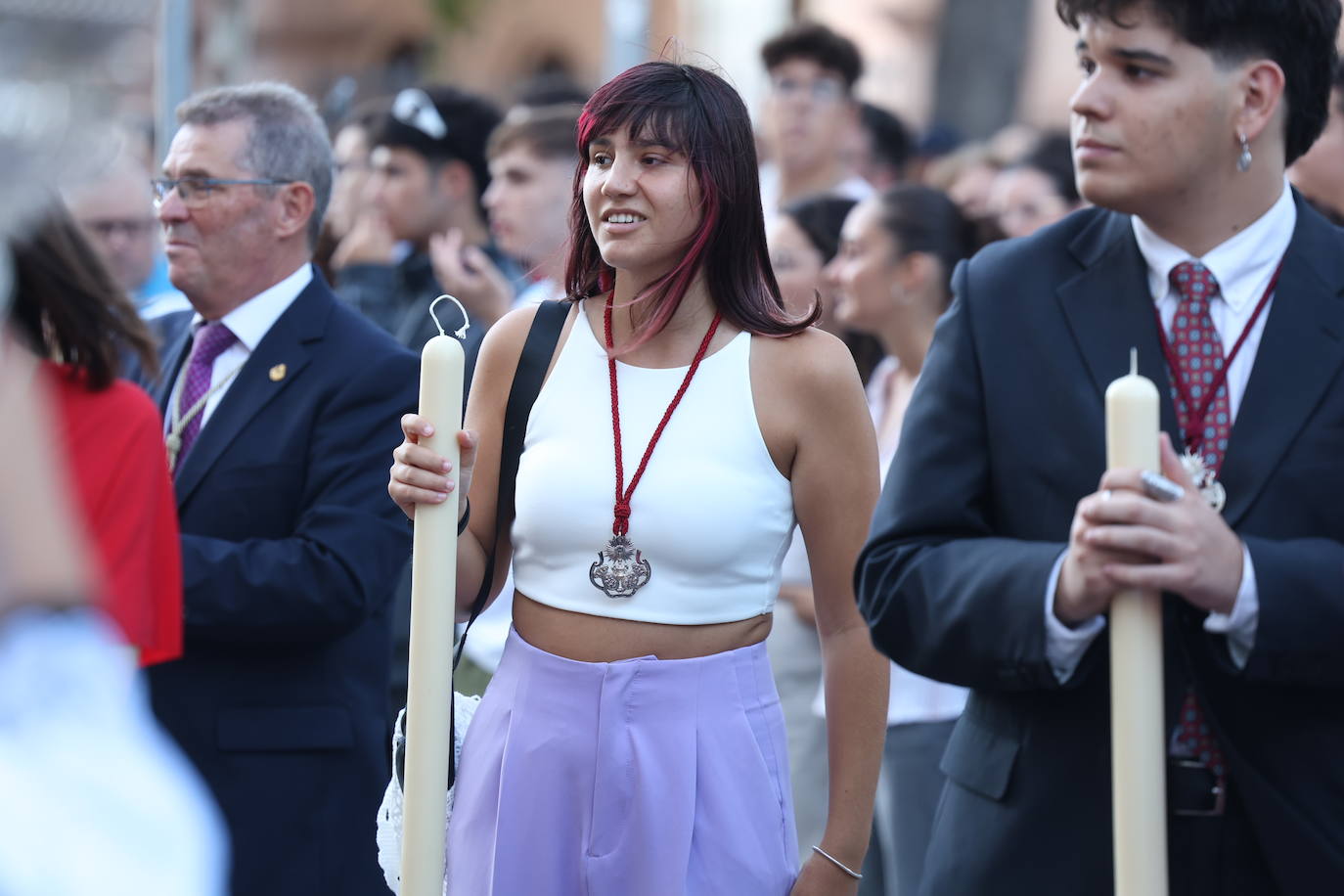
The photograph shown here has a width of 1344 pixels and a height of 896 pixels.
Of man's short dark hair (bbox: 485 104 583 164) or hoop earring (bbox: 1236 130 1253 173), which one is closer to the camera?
hoop earring (bbox: 1236 130 1253 173)

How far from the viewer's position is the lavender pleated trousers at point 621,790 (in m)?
2.76

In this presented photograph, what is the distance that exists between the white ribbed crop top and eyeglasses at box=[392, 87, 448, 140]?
4.01m

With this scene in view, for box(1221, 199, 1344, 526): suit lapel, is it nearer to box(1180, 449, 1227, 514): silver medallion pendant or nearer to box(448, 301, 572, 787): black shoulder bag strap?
box(1180, 449, 1227, 514): silver medallion pendant

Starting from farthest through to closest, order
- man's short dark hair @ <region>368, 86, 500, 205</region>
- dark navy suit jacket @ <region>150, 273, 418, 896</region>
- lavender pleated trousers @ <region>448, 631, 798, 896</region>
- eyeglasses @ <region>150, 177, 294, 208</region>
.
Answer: man's short dark hair @ <region>368, 86, 500, 205</region>, eyeglasses @ <region>150, 177, 294, 208</region>, dark navy suit jacket @ <region>150, 273, 418, 896</region>, lavender pleated trousers @ <region>448, 631, 798, 896</region>

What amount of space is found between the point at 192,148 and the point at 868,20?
22701 mm

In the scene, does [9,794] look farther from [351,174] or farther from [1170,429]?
[351,174]

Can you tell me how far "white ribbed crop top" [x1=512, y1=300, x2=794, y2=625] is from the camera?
2.83 metres

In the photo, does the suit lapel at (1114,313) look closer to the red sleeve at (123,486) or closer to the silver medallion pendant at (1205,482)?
the silver medallion pendant at (1205,482)

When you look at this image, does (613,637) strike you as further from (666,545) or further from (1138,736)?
(1138,736)

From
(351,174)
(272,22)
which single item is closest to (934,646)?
(351,174)

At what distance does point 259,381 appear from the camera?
3.76 metres

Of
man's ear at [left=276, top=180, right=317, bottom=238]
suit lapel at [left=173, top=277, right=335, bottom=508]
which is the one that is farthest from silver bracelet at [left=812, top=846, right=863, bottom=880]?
man's ear at [left=276, top=180, right=317, bottom=238]

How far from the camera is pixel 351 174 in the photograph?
734 cm

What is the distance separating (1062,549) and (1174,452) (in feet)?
Result: 0.62
